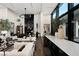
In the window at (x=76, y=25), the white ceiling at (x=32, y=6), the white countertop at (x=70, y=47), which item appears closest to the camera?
the white countertop at (x=70, y=47)

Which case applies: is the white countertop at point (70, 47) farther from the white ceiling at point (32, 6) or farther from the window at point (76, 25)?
the white ceiling at point (32, 6)

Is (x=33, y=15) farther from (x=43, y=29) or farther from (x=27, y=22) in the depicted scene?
(x=43, y=29)

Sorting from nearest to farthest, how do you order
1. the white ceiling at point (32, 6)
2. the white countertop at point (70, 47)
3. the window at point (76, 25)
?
1. the white countertop at point (70, 47)
2. the window at point (76, 25)
3. the white ceiling at point (32, 6)

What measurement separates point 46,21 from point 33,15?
3.56m

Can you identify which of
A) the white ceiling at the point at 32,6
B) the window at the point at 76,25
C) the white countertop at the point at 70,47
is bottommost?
the white countertop at the point at 70,47

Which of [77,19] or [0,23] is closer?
[77,19]

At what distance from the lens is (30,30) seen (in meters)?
15.4

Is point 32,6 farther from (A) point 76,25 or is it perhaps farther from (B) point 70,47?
(B) point 70,47

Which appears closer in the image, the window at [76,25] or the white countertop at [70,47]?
the white countertop at [70,47]

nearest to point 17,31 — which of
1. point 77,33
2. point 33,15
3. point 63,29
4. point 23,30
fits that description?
point 23,30

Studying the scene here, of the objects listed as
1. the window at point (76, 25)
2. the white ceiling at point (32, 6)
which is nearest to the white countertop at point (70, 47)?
the window at point (76, 25)

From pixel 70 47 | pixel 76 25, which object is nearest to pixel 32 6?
pixel 76 25

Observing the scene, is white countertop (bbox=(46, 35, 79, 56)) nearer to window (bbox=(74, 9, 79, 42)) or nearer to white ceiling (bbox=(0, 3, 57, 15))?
window (bbox=(74, 9, 79, 42))

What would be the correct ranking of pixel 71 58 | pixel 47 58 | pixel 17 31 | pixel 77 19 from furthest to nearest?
pixel 17 31
pixel 77 19
pixel 47 58
pixel 71 58
